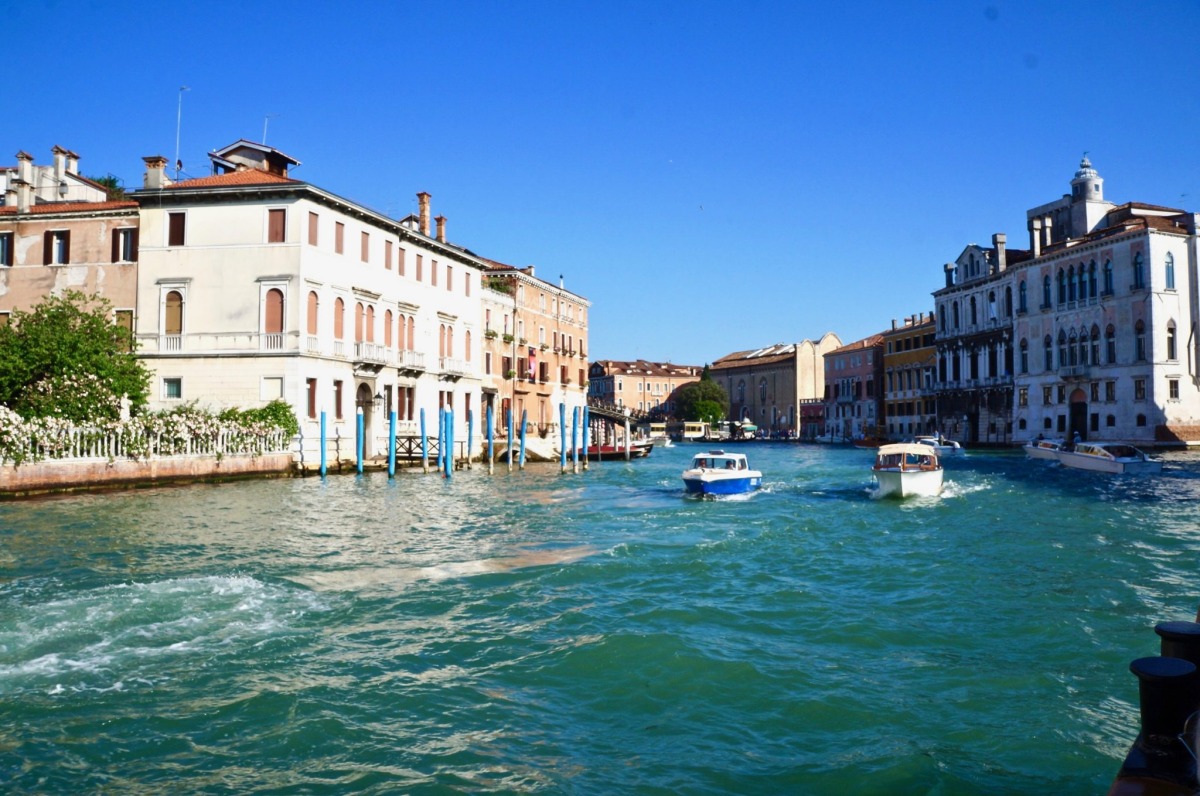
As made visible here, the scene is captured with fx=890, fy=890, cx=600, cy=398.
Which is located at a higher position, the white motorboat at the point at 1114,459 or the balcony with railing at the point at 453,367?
the balcony with railing at the point at 453,367

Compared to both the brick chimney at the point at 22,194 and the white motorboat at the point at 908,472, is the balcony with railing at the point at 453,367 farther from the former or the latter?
the white motorboat at the point at 908,472

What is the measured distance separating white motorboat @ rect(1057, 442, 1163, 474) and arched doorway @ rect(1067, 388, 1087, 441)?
48.6 feet

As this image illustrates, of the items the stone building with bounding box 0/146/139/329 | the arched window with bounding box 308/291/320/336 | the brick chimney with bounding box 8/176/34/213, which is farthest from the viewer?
the brick chimney with bounding box 8/176/34/213

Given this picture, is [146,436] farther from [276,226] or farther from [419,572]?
[419,572]

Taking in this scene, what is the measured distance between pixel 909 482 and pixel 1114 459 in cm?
1261

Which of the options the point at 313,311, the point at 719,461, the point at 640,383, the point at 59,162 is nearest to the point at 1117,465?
the point at 719,461

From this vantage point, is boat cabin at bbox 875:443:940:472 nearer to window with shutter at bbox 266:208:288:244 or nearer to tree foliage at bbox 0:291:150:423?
tree foliage at bbox 0:291:150:423

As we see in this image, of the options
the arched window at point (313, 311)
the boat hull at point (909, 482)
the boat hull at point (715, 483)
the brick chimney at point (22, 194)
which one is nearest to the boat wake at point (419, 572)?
the boat hull at point (715, 483)

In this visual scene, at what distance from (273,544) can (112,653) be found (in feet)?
19.0

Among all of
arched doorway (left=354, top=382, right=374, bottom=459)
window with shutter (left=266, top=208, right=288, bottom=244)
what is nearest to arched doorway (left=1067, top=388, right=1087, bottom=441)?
arched doorway (left=354, top=382, right=374, bottom=459)

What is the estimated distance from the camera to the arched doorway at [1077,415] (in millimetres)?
43531

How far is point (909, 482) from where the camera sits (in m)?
19.7

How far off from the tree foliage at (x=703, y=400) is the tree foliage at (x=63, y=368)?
211ft

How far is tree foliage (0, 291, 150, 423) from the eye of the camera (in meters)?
21.2
